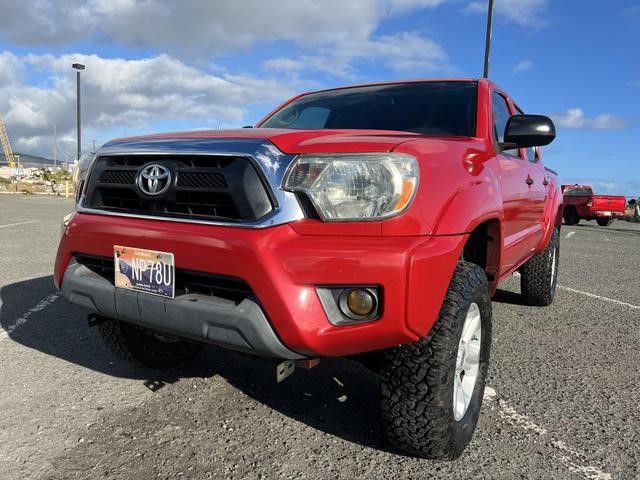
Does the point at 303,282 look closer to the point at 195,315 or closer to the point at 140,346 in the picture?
the point at 195,315

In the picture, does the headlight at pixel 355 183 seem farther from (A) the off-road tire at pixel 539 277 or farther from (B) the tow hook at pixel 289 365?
(A) the off-road tire at pixel 539 277

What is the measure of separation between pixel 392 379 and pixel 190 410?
1.12 m

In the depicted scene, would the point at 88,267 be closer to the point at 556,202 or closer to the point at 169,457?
the point at 169,457

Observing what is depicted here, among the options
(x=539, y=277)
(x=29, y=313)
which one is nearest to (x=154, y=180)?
(x=29, y=313)

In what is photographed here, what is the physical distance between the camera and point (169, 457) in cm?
216

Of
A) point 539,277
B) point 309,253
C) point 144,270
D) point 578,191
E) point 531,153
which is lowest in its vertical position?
point 539,277

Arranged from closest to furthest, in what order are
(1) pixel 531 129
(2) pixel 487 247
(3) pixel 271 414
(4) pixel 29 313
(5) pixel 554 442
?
1. (5) pixel 554 442
2. (3) pixel 271 414
3. (2) pixel 487 247
4. (1) pixel 531 129
5. (4) pixel 29 313

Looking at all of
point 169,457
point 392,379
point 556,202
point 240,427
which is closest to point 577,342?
point 556,202

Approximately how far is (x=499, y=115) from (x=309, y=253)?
2.35 metres

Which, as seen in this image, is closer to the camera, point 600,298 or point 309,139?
point 309,139

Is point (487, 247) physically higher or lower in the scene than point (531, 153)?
lower

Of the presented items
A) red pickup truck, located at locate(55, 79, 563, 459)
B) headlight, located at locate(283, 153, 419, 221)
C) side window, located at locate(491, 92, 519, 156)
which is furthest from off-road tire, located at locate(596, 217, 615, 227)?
headlight, located at locate(283, 153, 419, 221)

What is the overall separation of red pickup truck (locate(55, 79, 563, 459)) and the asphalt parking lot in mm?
270

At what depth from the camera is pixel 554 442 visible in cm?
237
